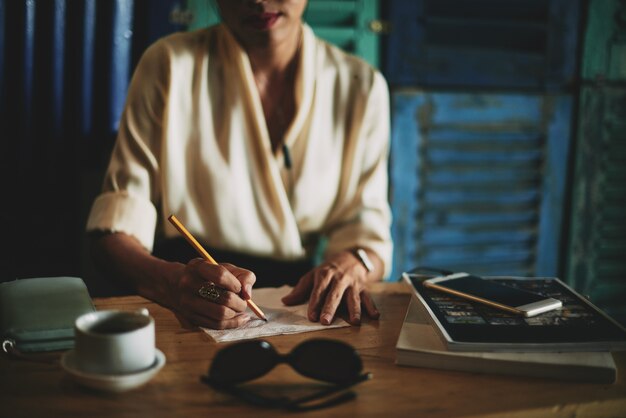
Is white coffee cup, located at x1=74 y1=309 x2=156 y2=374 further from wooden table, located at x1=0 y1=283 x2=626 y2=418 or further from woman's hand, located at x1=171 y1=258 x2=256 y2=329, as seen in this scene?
woman's hand, located at x1=171 y1=258 x2=256 y2=329

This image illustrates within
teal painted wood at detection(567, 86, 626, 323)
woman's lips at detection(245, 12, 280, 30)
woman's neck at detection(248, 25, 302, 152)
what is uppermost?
woman's lips at detection(245, 12, 280, 30)

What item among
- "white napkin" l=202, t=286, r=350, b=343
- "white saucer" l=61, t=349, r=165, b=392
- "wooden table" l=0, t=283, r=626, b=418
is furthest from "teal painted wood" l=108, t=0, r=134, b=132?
"white saucer" l=61, t=349, r=165, b=392

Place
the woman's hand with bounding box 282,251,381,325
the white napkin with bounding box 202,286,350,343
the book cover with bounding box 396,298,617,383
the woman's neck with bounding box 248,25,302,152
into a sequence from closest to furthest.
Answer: the book cover with bounding box 396,298,617,383
the white napkin with bounding box 202,286,350,343
the woman's hand with bounding box 282,251,381,325
the woman's neck with bounding box 248,25,302,152

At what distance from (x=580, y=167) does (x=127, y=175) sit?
6.89ft

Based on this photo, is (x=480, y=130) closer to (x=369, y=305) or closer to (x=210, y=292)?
(x=369, y=305)

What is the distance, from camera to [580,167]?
9.48 ft

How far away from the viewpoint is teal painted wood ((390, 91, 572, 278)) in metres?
2.70

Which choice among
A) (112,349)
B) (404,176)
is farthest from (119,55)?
(112,349)

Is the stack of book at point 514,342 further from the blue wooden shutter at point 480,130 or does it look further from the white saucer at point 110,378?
the blue wooden shutter at point 480,130

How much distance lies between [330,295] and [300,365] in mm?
352

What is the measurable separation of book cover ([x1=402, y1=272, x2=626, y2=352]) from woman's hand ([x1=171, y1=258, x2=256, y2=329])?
0.35 metres

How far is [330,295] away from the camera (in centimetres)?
129

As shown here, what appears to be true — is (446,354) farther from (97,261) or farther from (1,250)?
(1,250)

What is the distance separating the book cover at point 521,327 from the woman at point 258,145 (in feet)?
1.62
